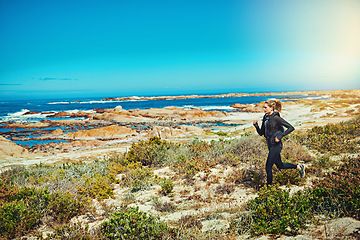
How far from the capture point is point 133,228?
3719 millimetres

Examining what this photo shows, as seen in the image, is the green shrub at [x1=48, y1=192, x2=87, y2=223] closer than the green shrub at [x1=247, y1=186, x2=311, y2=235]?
No

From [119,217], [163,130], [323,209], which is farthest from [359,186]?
[163,130]

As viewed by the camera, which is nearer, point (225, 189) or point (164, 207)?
point (164, 207)

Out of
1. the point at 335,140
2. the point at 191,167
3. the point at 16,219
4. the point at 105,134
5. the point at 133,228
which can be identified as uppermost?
the point at 335,140

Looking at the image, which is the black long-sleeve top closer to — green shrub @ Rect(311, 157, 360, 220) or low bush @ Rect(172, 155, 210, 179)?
green shrub @ Rect(311, 157, 360, 220)

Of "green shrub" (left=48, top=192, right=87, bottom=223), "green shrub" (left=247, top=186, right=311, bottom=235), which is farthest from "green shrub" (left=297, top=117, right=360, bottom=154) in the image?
"green shrub" (left=48, top=192, right=87, bottom=223)

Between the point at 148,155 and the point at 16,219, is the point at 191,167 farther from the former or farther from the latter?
the point at 16,219

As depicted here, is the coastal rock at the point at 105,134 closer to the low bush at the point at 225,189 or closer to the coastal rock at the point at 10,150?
the coastal rock at the point at 10,150

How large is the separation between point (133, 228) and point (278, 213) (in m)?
2.50

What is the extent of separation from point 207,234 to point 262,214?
1019 millimetres

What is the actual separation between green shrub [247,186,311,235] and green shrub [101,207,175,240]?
60.1 inches

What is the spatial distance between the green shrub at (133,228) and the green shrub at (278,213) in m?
1.53

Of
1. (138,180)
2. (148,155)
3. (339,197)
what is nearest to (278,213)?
(339,197)

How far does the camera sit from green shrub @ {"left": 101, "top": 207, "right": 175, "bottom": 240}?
12.1 feet
